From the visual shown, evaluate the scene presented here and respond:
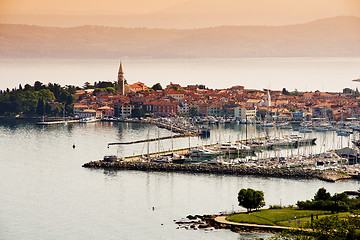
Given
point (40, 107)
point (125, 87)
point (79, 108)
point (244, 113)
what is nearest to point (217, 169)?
point (244, 113)

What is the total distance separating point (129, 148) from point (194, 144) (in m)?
3.12

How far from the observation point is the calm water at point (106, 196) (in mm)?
14769

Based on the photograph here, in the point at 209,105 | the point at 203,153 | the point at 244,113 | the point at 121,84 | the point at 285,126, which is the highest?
the point at 121,84

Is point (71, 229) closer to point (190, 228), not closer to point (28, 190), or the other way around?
point (190, 228)

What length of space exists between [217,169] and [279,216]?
5946mm

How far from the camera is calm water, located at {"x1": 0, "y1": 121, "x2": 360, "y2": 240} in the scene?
14.8 metres

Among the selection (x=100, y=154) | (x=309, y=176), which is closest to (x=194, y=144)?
(x=100, y=154)

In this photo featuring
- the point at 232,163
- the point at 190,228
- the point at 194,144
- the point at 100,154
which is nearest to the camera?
the point at 190,228

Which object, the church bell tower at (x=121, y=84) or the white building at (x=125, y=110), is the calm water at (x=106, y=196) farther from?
the church bell tower at (x=121, y=84)

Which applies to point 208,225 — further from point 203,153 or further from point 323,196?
point 203,153

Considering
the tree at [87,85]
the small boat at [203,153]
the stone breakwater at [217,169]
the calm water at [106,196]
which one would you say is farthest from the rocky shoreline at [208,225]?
the tree at [87,85]

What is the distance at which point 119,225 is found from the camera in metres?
15.2

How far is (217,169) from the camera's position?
20.7 metres

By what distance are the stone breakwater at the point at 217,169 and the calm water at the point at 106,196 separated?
43 centimetres
